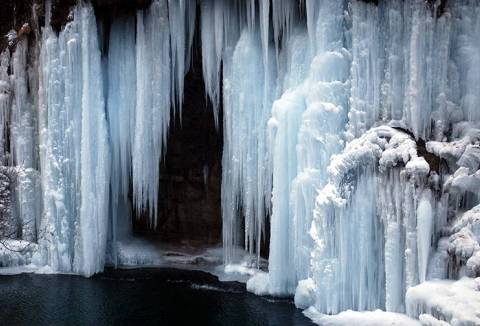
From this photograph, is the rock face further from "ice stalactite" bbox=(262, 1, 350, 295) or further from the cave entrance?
"ice stalactite" bbox=(262, 1, 350, 295)

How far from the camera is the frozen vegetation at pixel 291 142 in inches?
546

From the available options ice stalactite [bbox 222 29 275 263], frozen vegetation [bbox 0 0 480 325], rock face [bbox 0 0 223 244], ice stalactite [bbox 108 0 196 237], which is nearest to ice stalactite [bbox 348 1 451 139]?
frozen vegetation [bbox 0 0 480 325]

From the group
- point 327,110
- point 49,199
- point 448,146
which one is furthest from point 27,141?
point 448,146

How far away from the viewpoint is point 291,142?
16766 millimetres

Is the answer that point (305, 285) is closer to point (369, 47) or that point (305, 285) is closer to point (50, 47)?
point (369, 47)

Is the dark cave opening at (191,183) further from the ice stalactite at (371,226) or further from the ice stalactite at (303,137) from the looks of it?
the ice stalactite at (371,226)

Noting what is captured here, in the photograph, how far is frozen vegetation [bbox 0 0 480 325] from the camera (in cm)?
1386

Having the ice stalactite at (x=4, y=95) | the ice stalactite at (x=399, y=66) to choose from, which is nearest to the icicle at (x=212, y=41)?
the ice stalactite at (x=399, y=66)

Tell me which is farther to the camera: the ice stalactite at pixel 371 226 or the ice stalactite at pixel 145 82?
Answer: the ice stalactite at pixel 145 82

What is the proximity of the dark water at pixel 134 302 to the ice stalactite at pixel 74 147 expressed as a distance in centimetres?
107

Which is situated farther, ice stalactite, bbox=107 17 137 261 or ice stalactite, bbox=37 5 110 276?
ice stalactite, bbox=107 17 137 261

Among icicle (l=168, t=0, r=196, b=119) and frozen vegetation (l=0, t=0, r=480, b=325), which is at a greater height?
icicle (l=168, t=0, r=196, b=119)

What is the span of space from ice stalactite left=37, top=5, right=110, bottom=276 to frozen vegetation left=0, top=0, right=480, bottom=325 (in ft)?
0.14

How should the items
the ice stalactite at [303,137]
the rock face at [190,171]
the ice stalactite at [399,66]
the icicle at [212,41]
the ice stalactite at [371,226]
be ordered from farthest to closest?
the rock face at [190,171] < the icicle at [212,41] < the ice stalactite at [303,137] < the ice stalactite at [399,66] < the ice stalactite at [371,226]
